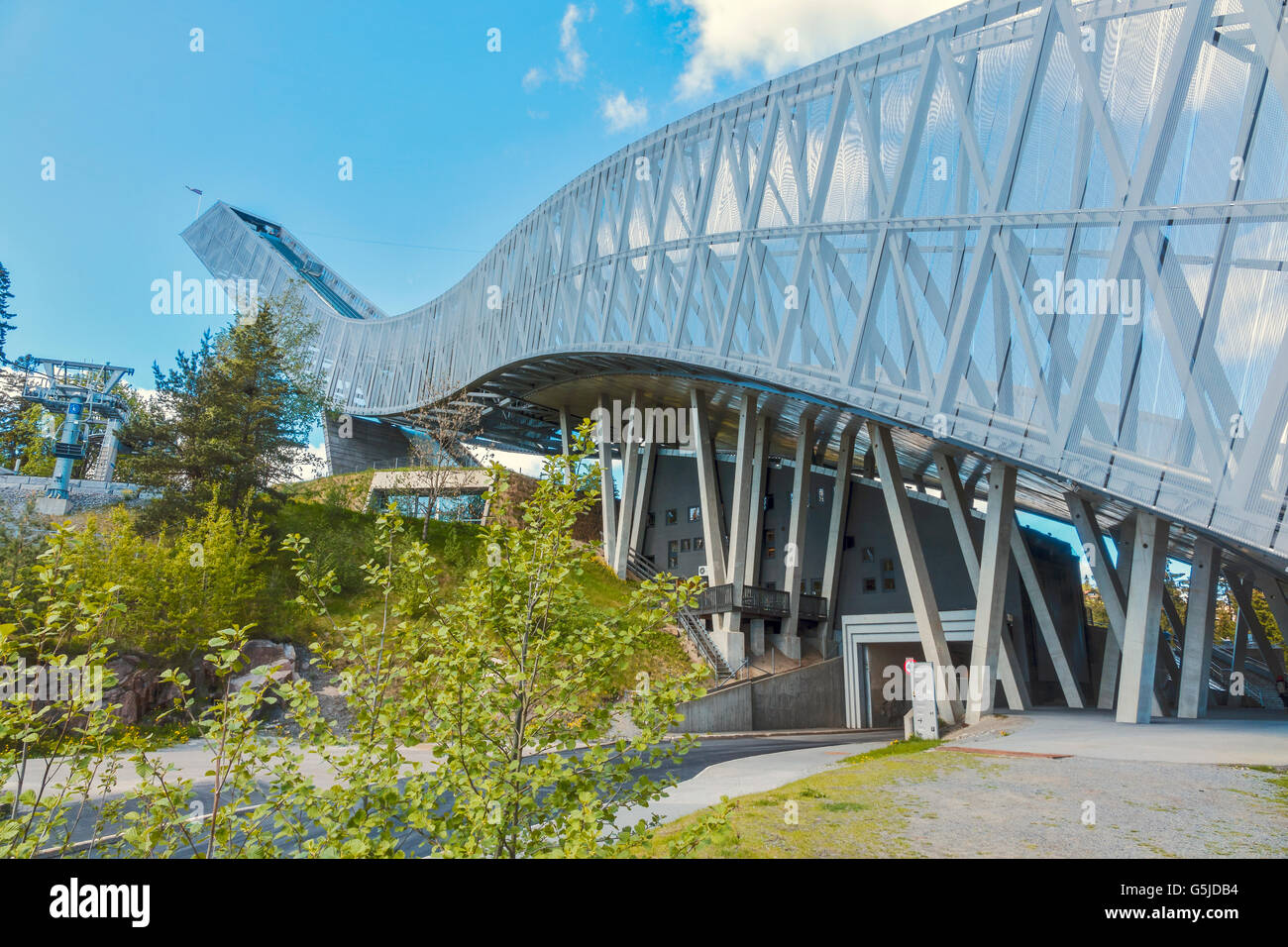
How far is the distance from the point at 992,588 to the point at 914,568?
329 centimetres

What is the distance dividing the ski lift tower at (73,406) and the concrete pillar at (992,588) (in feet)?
149

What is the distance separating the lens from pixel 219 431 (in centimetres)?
3759

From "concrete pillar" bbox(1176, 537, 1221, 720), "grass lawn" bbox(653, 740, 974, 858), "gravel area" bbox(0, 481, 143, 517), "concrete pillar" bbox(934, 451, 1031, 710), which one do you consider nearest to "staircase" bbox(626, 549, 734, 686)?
"concrete pillar" bbox(934, 451, 1031, 710)

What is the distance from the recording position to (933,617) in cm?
2497

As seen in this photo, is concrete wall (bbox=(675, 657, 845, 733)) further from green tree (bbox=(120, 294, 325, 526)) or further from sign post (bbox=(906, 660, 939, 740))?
green tree (bbox=(120, 294, 325, 526))

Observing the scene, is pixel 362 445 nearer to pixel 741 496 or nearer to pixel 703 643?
pixel 741 496

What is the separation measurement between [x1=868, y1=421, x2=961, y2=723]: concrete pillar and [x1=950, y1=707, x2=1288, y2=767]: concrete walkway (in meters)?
2.64

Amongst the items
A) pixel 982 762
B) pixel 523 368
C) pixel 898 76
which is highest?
pixel 898 76

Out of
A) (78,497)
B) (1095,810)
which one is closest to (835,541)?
(1095,810)

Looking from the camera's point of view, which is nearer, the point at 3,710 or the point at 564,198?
the point at 3,710

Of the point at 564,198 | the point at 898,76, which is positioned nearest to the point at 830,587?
the point at 898,76

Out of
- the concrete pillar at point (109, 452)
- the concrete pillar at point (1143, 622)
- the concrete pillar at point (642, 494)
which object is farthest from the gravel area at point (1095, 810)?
the concrete pillar at point (109, 452)
